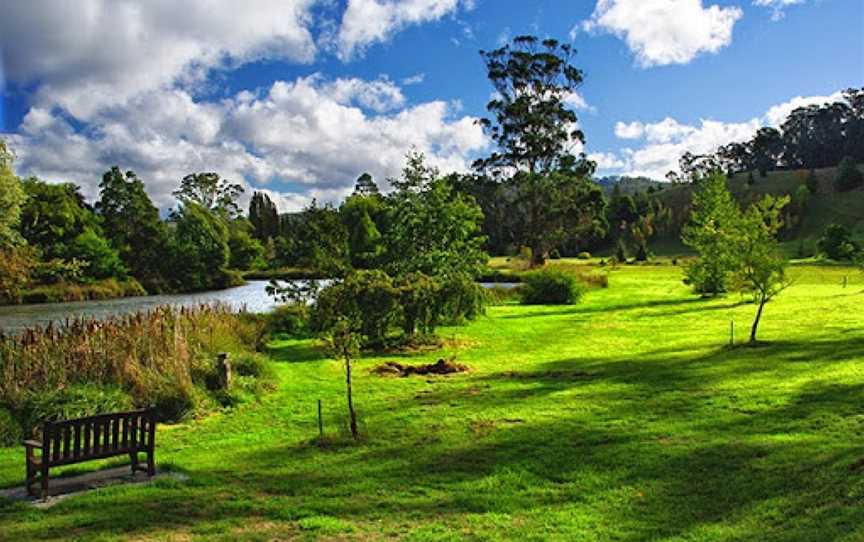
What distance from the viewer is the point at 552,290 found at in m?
34.5

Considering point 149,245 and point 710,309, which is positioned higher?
point 149,245

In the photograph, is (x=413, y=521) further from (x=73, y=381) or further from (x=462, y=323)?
(x=462, y=323)

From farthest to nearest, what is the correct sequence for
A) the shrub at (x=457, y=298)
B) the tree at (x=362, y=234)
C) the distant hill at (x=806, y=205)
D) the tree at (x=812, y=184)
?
the tree at (x=812, y=184) → the distant hill at (x=806, y=205) → the tree at (x=362, y=234) → the shrub at (x=457, y=298)

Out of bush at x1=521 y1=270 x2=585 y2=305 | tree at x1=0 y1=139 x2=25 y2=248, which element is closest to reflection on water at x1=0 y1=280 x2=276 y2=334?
A: tree at x1=0 y1=139 x2=25 y2=248

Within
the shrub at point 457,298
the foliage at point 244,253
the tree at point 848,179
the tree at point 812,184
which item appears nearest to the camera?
the shrub at point 457,298

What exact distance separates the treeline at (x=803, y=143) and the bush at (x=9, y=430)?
12897 cm

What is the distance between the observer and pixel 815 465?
821 centimetres

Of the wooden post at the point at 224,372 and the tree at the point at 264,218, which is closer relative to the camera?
the wooden post at the point at 224,372

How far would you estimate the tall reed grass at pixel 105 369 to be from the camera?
11594 mm

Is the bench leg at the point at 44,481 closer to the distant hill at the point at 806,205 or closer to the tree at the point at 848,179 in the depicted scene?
the distant hill at the point at 806,205

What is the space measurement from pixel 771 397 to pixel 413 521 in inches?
328

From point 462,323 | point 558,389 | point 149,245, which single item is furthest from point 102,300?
point 558,389

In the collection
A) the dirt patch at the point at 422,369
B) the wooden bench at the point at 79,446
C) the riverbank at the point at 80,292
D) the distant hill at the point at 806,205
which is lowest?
the dirt patch at the point at 422,369

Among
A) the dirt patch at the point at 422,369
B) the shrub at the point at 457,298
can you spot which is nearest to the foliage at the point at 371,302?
the dirt patch at the point at 422,369
